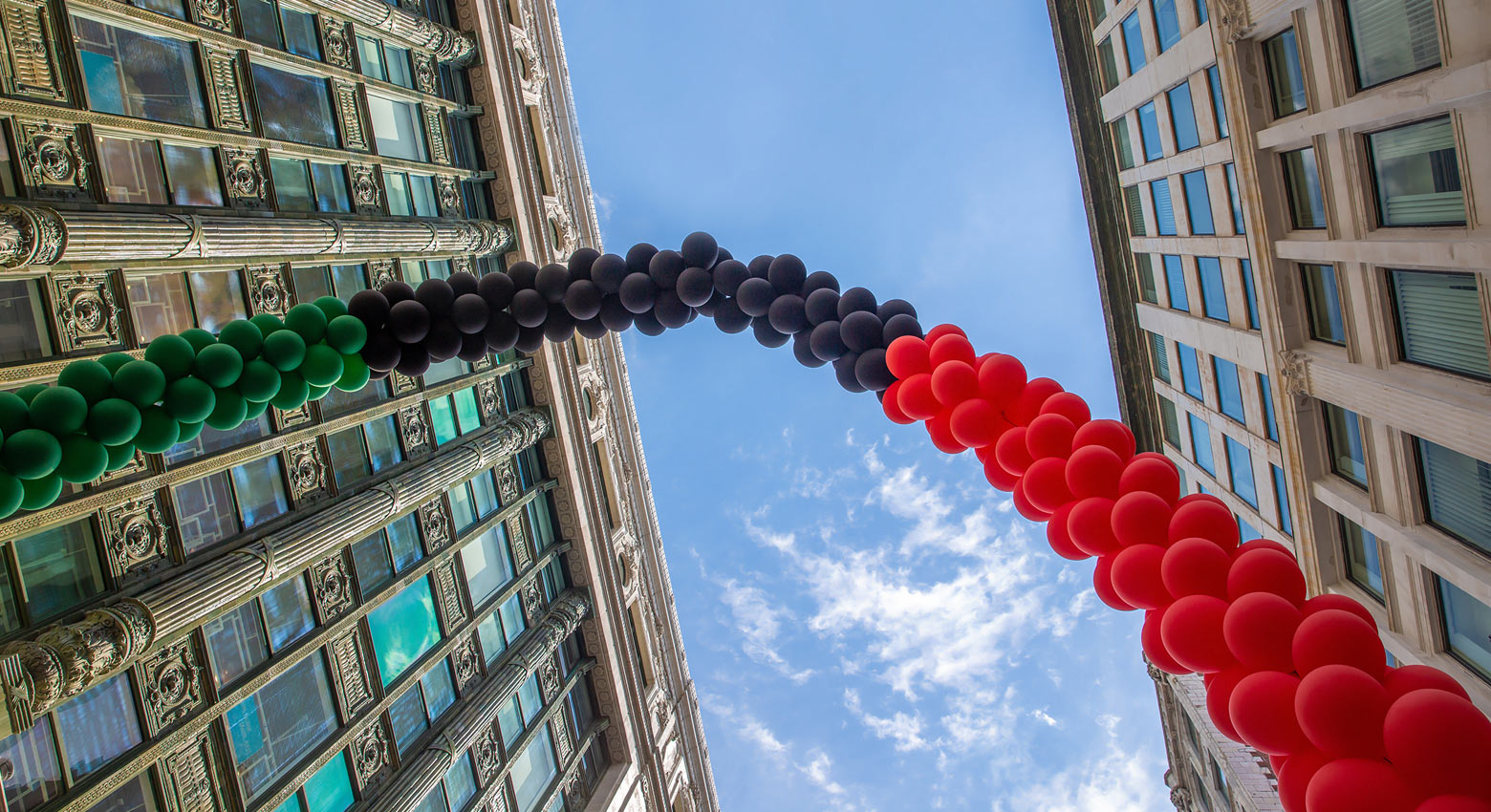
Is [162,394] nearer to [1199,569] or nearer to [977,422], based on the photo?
[977,422]

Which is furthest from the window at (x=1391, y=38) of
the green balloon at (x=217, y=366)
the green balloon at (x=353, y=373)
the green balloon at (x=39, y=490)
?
the green balloon at (x=39, y=490)

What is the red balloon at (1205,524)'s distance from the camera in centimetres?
492

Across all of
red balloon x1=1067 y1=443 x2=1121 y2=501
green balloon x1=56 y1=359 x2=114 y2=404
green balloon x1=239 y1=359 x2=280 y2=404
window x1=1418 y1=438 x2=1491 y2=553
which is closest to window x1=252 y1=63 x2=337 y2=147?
green balloon x1=239 y1=359 x2=280 y2=404

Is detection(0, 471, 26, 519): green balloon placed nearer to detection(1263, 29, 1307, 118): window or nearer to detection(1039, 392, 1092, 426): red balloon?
detection(1039, 392, 1092, 426): red balloon

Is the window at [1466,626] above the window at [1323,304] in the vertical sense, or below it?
below

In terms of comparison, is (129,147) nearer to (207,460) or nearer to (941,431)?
(207,460)

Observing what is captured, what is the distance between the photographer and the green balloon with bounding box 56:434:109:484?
6188 mm

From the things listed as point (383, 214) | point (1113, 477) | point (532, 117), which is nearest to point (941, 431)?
point (1113, 477)

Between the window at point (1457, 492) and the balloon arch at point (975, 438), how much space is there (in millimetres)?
6543

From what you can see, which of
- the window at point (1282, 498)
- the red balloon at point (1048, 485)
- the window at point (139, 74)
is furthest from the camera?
the window at point (1282, 498)

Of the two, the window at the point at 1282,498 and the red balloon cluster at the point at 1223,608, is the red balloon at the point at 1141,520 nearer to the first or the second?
the red balloon cluster at the point at 1223,608

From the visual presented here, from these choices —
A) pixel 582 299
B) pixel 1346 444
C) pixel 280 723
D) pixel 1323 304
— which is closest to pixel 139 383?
pixel 582 299

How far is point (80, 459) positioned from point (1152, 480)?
8084 millimetres

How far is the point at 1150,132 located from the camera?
66.9ft
